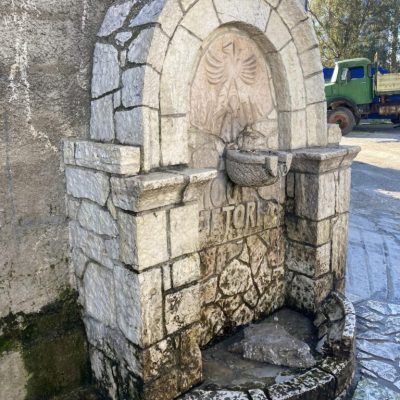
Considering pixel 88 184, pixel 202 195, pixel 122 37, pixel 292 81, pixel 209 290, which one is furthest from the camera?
pixel 292 81

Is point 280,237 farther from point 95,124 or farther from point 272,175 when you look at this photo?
point 95,124

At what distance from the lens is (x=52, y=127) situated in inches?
99.3

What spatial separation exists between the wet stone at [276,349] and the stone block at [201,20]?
203 cm

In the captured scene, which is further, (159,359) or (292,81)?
(292,81)

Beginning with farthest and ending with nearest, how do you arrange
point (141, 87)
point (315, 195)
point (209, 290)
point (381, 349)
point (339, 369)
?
point (381, 349), point (315, 195), point (209, 290), point (339, 369), point (141, 87)

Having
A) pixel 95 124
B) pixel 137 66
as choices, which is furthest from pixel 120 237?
pixel 137 66

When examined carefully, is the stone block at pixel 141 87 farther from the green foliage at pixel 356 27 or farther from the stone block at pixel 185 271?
the green foliage at pixel 356 27

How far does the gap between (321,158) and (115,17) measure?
167 cm

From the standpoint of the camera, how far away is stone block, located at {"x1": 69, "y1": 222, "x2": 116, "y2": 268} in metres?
2.55

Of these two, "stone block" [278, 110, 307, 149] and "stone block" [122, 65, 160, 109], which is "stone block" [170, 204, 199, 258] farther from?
"stone block" [278, 110, 307, 149]

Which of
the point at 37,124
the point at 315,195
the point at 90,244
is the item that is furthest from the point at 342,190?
the point at 37,124

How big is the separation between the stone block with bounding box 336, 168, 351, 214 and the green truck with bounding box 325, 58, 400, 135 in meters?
12.8

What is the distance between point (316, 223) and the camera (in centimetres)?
339

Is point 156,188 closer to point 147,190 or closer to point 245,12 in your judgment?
point 147,190
